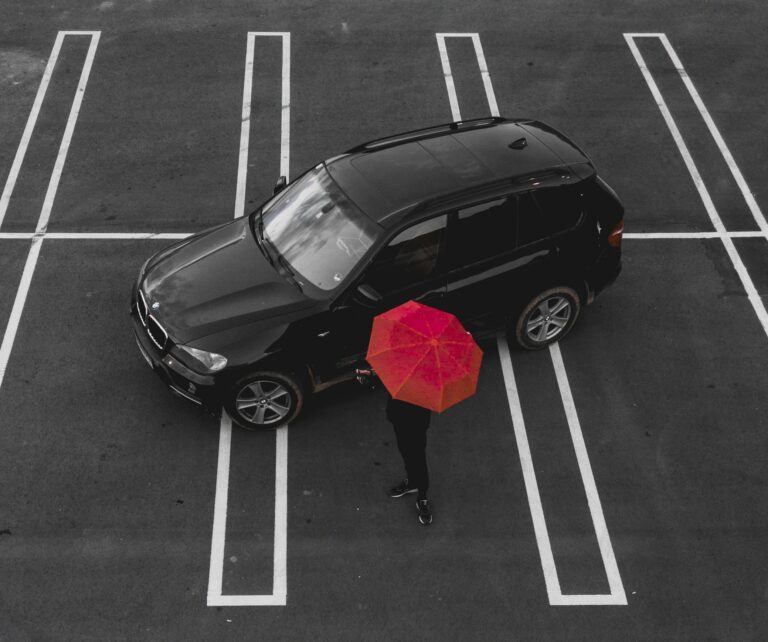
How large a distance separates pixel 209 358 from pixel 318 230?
1.53m

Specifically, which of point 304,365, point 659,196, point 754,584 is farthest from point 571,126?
point 754,584

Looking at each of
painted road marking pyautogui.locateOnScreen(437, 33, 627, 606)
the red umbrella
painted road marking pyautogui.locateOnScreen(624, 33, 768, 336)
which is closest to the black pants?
the red umbrella

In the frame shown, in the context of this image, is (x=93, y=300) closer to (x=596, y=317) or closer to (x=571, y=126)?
(x=596, y=317)

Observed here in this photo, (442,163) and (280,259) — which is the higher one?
(442,163)

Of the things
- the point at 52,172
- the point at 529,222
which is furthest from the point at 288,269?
the point at 52,172

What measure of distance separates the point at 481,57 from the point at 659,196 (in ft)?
12.6

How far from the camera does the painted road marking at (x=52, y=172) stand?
338 inches

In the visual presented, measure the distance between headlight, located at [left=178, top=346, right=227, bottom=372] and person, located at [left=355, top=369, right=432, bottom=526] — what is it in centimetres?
125

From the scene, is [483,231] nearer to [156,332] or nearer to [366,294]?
[366,294]

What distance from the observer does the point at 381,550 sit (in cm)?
689

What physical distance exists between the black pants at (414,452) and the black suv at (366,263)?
1164 millimetres

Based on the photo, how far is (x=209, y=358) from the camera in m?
7.17

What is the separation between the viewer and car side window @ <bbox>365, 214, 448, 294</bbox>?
288 inches

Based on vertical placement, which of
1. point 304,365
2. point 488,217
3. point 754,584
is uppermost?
point 488,217
